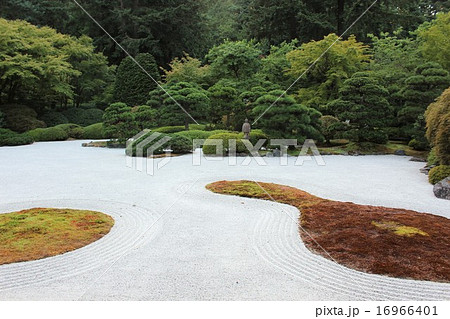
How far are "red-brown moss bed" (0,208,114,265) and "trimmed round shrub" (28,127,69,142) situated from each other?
14414mm

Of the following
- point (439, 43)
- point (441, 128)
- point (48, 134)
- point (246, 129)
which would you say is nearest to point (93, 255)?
point (441, 128)

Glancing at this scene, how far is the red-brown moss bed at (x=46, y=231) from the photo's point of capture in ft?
11.8

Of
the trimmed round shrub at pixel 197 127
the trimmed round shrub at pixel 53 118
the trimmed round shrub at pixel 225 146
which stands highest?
the trimmed round shrub at pixel 53 118

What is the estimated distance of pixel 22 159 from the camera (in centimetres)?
1106

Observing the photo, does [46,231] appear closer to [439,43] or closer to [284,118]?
[284,118]

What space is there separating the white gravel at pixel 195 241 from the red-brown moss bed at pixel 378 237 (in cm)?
17

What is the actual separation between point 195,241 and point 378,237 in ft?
6.92

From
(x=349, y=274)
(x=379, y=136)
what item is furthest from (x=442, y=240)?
(x=379, y=136)

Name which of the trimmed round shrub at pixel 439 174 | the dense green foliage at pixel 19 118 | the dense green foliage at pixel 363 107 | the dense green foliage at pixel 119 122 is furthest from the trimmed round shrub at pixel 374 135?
the dense green foliage at pixel 19 118

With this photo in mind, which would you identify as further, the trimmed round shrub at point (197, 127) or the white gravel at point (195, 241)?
the trimmed round shrub at point (197, 127)

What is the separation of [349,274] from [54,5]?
94.3 ft

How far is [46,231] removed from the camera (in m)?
4.20

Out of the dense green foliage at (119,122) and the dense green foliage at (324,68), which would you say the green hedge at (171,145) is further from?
the dense green foliage at (324,68)

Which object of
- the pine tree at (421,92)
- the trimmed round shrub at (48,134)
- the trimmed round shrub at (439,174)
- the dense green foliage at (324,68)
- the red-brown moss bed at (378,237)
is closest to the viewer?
the red-brown moss bed at (378,237)
